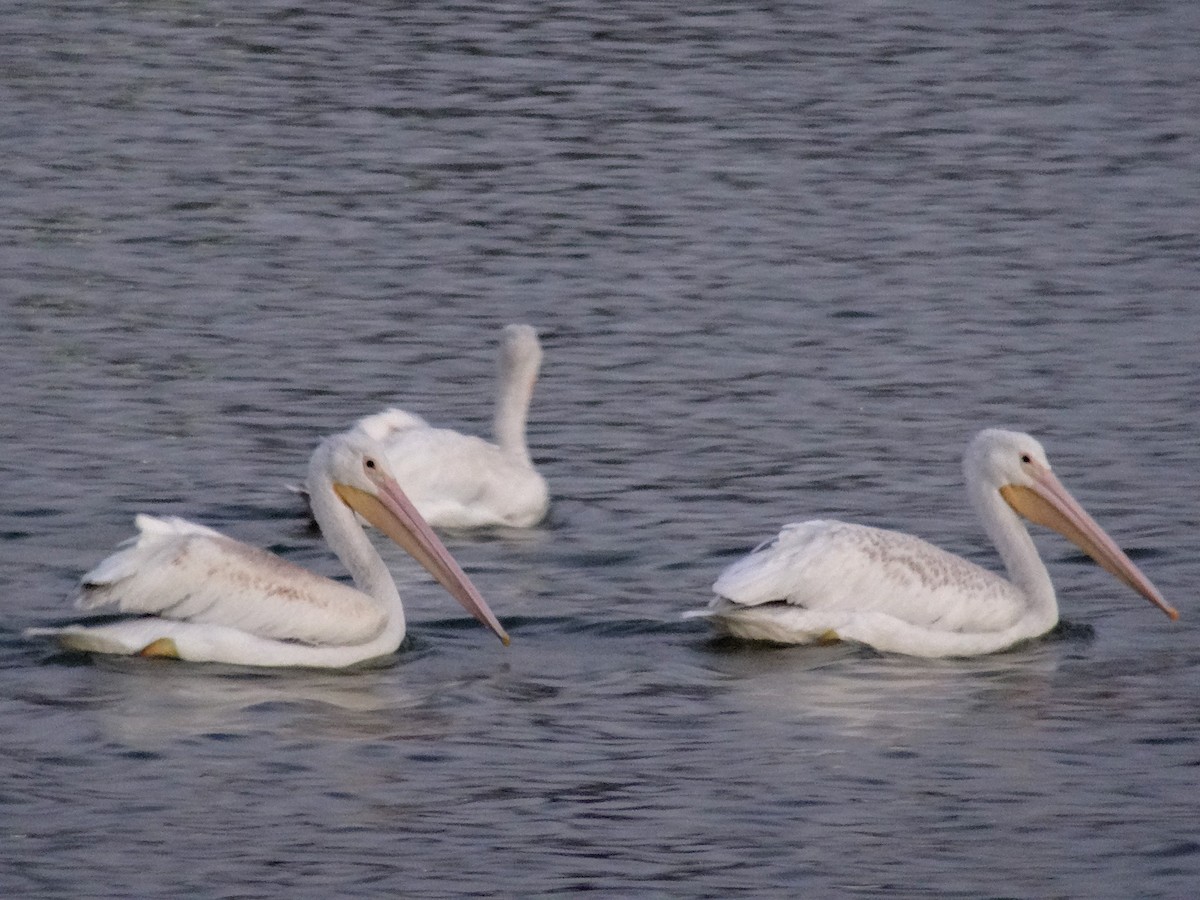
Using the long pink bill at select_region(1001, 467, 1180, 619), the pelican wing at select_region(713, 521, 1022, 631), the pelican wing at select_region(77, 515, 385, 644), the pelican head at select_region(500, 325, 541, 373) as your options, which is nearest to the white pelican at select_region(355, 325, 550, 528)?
the pelican head at select_region(500, 325, 541, 373)

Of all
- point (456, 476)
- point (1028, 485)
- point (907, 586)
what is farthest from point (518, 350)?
point (907, 586)

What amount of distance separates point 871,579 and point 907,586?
12cm

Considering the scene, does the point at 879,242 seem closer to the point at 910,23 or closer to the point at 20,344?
the point at 20,344

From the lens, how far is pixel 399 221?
45.4 feet

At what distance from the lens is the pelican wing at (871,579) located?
8013 mm

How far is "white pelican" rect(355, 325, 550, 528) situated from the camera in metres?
9.45

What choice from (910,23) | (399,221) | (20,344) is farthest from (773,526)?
(910,23)

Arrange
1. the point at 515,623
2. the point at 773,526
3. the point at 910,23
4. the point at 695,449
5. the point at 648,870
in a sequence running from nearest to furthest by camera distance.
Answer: the point at 648,870 < the point at 515,623 < the point at 773,526 < the point at 695,449 < the point at 910,23

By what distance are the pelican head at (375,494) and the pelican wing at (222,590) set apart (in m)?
0.34

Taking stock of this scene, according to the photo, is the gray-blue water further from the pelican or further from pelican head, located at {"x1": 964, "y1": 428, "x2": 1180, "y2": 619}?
pelican head, located at {"x1": 964, "y1": 428, "x2": 1180, "y2": 619}

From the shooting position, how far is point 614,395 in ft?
36.4

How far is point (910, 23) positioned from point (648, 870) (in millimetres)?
13253

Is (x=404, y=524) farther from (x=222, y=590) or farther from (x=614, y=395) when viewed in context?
(x=614, y=395)

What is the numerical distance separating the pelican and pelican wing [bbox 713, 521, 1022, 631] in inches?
32.4
